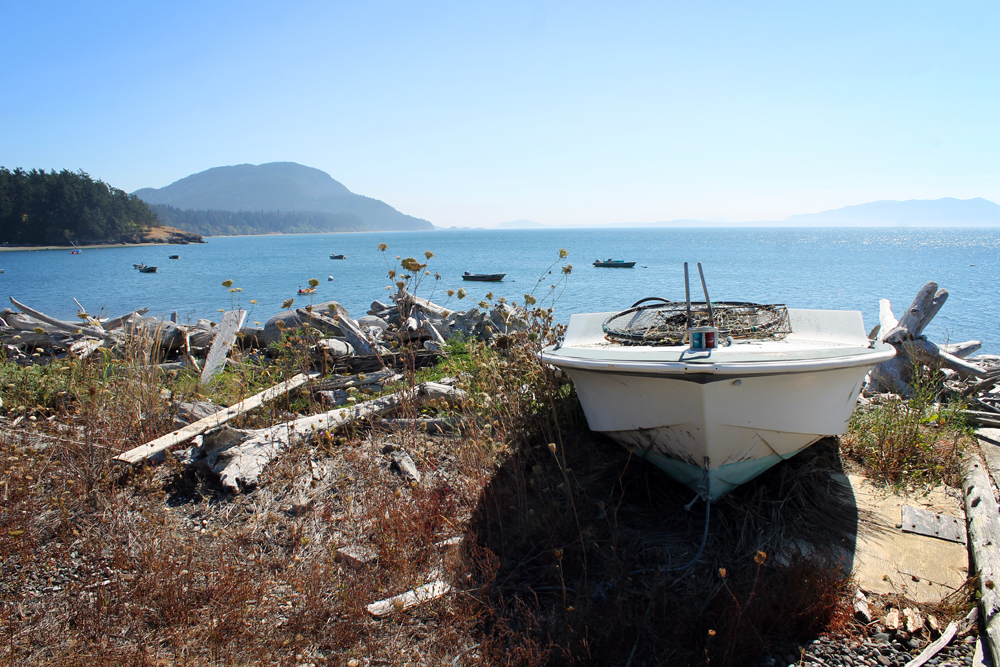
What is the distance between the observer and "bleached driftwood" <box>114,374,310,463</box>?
4.49 meters

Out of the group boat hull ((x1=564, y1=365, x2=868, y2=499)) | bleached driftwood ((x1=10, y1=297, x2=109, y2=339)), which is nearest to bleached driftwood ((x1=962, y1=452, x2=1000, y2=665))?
boat hull ((x1=564, y1=365, x2=868, y2=499))

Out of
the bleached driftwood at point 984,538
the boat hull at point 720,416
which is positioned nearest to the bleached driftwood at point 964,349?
the bleached driftwood at point 984,538

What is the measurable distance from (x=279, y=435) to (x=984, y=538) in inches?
216

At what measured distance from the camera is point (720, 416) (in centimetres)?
350

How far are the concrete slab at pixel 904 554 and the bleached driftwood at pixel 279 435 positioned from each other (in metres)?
3.69

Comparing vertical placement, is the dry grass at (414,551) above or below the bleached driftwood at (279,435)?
below

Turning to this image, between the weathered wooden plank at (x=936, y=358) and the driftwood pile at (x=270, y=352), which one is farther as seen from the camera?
the weathered wooden plank at (x=936, y=358)

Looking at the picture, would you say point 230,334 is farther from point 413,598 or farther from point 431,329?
point 413,598

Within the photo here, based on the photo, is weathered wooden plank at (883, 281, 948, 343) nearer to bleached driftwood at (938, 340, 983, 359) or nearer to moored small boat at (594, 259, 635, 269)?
bleached driftwood at (938, 340, 983, 359)

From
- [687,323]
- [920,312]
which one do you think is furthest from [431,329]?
[920,312]

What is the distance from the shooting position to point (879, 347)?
4.20 metres

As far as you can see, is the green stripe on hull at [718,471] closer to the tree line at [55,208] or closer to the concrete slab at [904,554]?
the concrete slab at [904,554]

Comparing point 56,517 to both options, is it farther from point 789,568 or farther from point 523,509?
point 789,568

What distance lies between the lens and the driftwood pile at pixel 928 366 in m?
6.40
